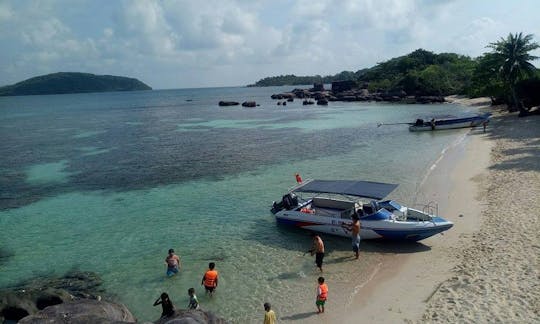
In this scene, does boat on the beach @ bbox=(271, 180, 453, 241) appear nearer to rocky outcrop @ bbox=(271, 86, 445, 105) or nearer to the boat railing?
the boat railing

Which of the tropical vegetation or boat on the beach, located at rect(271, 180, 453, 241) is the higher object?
the tropical vegetation

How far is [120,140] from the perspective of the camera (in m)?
57.6

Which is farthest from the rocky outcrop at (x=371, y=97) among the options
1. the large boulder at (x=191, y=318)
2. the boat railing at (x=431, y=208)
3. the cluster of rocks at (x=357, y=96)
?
the large boulder at (x=191, y=318)

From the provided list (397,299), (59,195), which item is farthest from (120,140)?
(397,299)

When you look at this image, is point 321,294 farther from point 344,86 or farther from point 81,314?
point 344,86

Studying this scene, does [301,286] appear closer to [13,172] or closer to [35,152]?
[13,172]

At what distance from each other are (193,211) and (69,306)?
13323 mm

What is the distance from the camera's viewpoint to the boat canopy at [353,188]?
2006 cm

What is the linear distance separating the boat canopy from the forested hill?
86.0 metres

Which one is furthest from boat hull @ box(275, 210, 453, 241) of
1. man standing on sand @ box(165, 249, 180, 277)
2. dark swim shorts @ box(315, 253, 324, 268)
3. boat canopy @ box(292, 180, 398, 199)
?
man standing on sand @ box(165, 249, 180, 277)

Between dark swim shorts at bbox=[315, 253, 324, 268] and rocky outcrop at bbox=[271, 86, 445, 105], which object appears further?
rocky outcrop at bbox=[271, 86, 445, 105]

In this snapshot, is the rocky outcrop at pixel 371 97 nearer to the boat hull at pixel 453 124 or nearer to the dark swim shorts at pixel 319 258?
the boat hull at pixel 453 124

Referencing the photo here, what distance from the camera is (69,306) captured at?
11.9 metres

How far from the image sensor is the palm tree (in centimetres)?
5219
